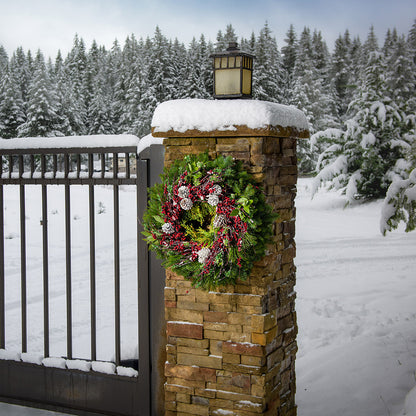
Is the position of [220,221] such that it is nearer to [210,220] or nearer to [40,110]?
[210,220]

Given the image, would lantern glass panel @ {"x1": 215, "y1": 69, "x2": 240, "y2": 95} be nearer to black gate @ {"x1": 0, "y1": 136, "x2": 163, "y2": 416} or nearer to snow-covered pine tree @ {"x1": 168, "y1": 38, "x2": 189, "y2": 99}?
black gate @ {"x1": 0, "y1": 136, "x2": 163, "y2": 416}

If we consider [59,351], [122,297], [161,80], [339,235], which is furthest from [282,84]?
[59,351]

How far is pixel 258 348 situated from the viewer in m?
2.85

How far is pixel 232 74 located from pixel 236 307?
140cm

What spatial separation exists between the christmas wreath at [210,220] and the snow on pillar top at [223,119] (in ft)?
0.54

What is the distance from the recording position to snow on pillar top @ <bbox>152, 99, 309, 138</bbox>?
2754 millimetres

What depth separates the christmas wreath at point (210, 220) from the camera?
2.65 metres

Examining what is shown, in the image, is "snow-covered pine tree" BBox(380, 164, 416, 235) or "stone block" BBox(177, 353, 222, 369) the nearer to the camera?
"stone block" BBox(177, 353, 222, 369)

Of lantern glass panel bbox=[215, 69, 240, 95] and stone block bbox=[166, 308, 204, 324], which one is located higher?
lantern glass panel bbox=[215, 69, 240, 95]

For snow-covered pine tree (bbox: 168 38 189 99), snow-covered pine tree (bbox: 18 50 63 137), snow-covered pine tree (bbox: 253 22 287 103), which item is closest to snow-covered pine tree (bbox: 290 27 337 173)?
snow-covered pine tree (bbox: 253 22 287 103)

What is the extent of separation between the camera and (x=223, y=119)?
2.81 meters

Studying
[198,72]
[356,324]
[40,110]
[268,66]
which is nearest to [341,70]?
[268,66]

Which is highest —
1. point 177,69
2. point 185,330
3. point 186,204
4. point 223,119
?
point 177,69

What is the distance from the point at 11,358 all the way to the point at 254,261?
212 centimetres
